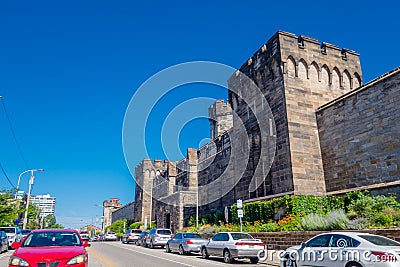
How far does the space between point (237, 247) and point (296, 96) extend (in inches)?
444

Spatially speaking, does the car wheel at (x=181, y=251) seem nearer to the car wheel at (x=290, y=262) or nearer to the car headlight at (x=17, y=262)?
the car wheel at (x=290, y=262)

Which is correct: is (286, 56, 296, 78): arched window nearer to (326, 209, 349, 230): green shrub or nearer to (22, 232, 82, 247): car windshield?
(326, 209, 349, 230): green shrub

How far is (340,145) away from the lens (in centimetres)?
1992

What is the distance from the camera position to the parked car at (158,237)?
87.2 feet

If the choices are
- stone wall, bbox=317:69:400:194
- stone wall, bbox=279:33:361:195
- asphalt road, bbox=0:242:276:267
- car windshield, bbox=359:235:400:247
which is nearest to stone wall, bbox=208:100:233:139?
stone wall, bbox=279:33:361:195

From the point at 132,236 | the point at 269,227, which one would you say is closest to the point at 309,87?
the point at 269,227

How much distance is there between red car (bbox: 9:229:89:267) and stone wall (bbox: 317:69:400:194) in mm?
14100

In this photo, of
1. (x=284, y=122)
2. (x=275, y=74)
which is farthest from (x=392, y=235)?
(x=275, y=74)

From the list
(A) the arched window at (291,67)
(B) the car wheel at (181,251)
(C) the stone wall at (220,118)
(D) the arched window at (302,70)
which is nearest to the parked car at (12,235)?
(B) the car wheel at (181,251)

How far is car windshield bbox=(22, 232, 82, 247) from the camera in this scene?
28.7 feet

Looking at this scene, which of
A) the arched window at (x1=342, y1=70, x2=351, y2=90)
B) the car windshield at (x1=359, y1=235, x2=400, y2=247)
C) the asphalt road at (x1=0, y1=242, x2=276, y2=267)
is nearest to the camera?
the car windshield at (x1=359, y1=235, x2=400, y2=247)

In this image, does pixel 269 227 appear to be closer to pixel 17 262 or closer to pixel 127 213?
pixel 17 262

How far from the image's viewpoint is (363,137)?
1855cm

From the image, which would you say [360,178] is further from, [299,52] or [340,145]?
[299,52]
